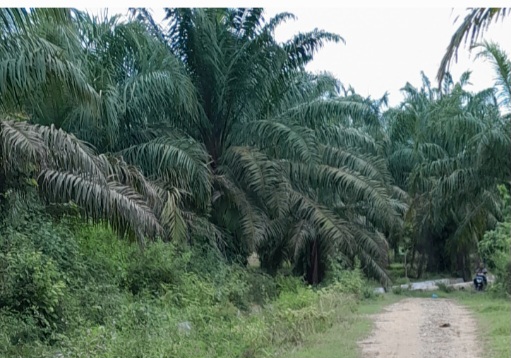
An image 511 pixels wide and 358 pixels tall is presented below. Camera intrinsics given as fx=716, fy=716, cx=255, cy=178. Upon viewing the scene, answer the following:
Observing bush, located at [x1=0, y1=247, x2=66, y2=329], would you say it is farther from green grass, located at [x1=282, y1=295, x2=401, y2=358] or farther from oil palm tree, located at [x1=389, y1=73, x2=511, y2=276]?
oil palm tree, located at [x1=389, y1=73, x2=511, y2=276]

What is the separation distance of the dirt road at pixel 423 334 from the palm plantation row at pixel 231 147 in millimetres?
3278

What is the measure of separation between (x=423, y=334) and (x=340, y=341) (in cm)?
203

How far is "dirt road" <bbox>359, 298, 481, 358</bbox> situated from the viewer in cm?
1046

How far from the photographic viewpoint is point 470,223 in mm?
20828

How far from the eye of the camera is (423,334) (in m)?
12.7

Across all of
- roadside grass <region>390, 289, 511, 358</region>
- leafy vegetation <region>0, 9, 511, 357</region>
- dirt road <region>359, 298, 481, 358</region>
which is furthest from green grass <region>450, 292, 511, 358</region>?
leafy vegetation <region>0, 9, 511, 357</region>

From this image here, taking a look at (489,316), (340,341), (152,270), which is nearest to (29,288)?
(152,270)

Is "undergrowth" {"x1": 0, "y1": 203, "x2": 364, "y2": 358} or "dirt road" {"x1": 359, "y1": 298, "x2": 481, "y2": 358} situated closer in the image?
"undergrowth" {"x1": 0, "y1": 203, "x2": 364, "y2": 358}

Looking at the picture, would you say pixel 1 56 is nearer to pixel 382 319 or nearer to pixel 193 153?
pixel 193 153

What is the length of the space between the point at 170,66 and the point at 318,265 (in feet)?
34.2

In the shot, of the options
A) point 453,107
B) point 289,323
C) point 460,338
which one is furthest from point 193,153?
point 453,107

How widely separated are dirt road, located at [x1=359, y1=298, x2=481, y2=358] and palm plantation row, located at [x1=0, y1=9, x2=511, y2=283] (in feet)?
10.8

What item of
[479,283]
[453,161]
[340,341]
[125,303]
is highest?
[453,161]

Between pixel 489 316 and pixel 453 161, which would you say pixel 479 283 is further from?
pixel 489 316
